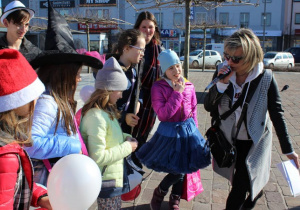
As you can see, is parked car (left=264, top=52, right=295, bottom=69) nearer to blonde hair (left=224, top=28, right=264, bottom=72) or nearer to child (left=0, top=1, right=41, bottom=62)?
blonde hair (left=224, top=28, right=264, bottom=72)

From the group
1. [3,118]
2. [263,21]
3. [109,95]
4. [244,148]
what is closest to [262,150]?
[244,148]

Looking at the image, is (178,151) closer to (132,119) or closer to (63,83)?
(132,119)

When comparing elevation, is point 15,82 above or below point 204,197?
above

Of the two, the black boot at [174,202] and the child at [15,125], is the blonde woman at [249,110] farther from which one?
the child at [15,125]

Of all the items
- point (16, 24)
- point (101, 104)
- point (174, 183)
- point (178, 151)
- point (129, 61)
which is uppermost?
point (16, 24)

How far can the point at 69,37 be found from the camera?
2.47m

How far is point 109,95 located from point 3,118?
99 cm

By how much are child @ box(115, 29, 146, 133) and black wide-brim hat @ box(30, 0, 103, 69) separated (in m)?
0.61

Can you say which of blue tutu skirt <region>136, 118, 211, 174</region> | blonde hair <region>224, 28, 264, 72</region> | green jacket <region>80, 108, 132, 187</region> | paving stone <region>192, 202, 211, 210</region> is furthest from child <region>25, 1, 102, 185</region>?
paving stone <region>192, 202, 211, 210</region>

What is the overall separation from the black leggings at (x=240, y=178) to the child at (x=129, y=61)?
3.29 feet

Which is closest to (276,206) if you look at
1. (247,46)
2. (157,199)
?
(157,199)

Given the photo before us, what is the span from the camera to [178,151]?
105 inches

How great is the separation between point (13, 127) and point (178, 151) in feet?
5.06

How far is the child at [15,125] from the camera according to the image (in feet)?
4.26
